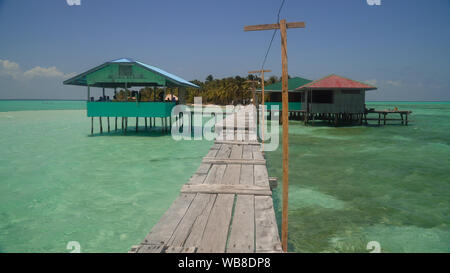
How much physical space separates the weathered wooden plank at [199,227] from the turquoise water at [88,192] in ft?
6.99

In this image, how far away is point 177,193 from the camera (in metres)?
8.05

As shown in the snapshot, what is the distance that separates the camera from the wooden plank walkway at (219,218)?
2807mm

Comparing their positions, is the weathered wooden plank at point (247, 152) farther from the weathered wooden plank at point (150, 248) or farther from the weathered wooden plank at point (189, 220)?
the weathered wooden plank at point (150, 248)

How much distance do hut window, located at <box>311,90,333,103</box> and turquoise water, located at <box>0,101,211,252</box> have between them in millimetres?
14922

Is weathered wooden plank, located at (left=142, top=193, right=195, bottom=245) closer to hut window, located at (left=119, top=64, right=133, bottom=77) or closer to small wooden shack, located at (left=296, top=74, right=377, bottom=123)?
hut window, located at (left=119, top=64, right=133, bottom=77)

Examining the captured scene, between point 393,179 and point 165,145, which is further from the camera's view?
point 165,145

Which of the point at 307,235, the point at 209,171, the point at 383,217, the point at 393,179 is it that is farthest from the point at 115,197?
the point at 393,179

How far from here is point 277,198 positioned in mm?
7305

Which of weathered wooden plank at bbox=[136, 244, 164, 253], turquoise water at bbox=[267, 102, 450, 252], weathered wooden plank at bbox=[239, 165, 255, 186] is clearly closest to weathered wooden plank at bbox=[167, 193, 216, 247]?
weathered wooden plank at bbox=[136, 244, 164, 253]

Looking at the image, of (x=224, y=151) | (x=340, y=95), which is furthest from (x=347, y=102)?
(x=224, y=151)

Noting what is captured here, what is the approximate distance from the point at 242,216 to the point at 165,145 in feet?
42.6

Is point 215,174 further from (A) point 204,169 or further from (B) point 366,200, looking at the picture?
(B) point 366,200
